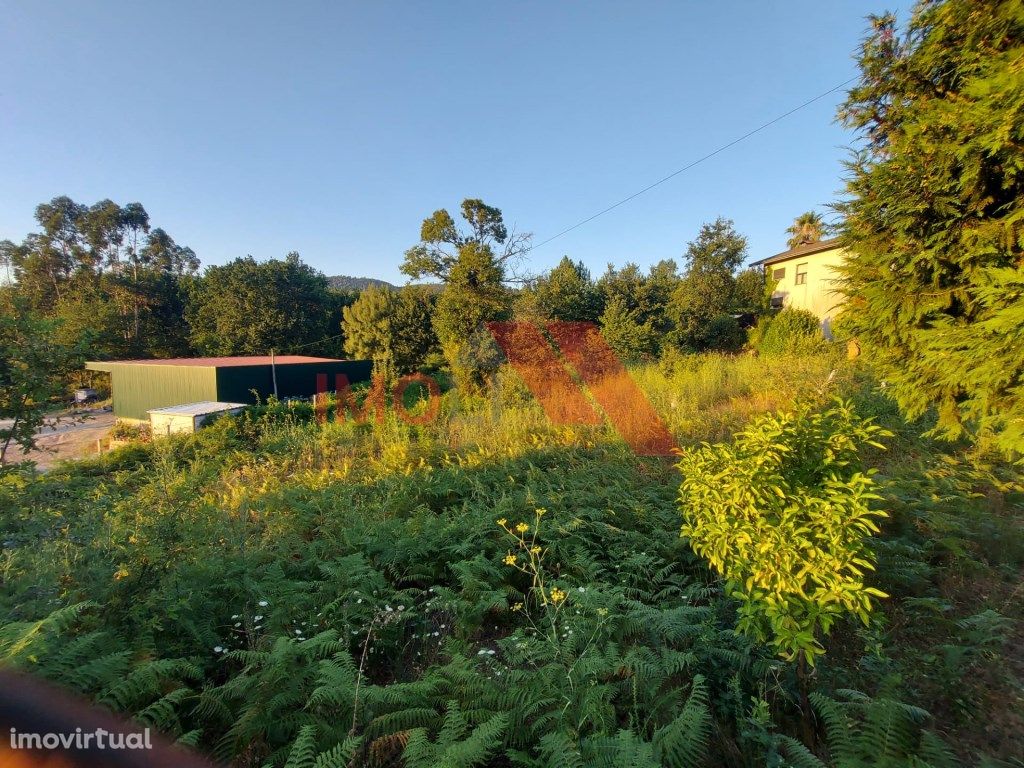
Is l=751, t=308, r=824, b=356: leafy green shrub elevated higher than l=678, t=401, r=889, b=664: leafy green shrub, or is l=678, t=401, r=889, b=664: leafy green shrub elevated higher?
l=751, t=308, r=824, b=356: leafy green shrub

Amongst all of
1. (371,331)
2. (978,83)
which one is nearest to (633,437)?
(978,83)

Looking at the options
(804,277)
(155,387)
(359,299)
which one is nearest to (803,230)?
(804,277)

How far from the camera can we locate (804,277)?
59.6 ft

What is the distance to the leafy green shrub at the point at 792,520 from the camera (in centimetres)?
199

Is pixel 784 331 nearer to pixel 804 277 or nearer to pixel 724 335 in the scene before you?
pixel 724 335

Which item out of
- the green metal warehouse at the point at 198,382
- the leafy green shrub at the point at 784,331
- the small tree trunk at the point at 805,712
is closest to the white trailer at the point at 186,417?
the green metal warehouse at the point at 198,382

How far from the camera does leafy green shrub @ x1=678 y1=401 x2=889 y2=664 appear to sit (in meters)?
1.99

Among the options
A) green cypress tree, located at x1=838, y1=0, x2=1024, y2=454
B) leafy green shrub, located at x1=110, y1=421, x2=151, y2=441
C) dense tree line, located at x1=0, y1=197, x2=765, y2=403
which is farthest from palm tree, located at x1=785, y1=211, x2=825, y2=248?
leafy green shrub, located at x1=110, y1=421, x2=151, y2=441

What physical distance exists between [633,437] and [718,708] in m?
4.58

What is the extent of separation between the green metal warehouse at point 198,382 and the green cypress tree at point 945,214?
56.5 feet
